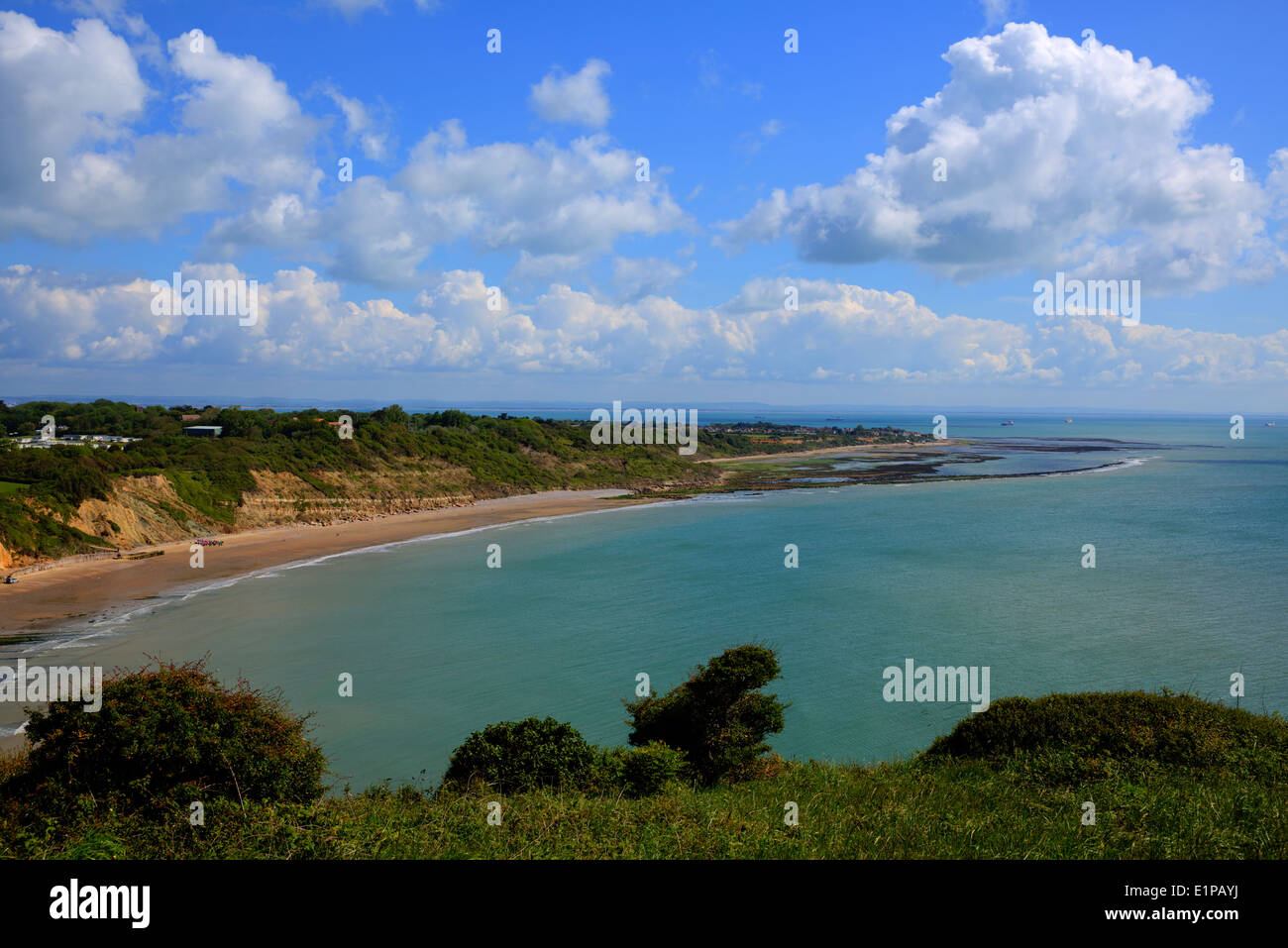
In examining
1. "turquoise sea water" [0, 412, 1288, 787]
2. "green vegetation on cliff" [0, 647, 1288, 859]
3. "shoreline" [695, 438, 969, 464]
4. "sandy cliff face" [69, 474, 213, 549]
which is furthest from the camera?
"shoreline" [695, 438, 969, 464]

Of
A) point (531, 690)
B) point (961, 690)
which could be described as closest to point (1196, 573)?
point (961, 690)

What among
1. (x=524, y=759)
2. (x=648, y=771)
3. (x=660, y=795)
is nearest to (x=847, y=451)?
(x=648, y=771)

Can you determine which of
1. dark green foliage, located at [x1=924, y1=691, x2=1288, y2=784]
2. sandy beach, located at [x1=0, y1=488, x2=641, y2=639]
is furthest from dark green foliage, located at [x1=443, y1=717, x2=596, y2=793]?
sandy beach, located at [x1=0, y1=488, x2=641, y2=639]

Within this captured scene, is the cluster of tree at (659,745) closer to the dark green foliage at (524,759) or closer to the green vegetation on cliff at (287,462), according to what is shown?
the dark green foliage at (524,759)

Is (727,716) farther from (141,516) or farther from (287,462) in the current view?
(287,462)

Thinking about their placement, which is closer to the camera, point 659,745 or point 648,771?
point 648,771

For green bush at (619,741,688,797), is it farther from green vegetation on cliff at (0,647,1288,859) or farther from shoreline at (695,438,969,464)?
shoreline at (695,438,969,464)
